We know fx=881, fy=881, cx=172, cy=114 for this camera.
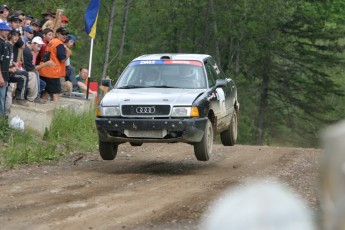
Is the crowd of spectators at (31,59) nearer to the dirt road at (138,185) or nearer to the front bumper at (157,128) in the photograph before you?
the dirt road at (138,185)

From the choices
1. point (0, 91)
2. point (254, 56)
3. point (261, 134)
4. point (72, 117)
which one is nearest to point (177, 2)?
point (254, 56)

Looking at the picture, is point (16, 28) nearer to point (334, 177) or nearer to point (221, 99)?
point (221, 99)

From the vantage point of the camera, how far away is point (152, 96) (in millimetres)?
13398

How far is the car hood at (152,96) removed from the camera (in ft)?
43.4

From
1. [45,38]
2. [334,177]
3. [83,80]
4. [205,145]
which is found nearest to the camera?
[334,177]

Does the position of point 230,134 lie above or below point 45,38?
below

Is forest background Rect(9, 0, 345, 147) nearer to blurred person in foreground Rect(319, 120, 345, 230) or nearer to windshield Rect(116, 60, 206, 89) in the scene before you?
windshield Rect(116, 60, 206, 89)

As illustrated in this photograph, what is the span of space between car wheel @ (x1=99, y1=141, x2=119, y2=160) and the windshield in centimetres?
101

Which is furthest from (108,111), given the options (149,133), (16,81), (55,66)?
(55,66)

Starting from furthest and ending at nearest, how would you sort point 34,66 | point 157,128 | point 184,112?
point 34,66 < point 184,112 < point 157,128

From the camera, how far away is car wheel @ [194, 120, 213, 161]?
13609 millimetres

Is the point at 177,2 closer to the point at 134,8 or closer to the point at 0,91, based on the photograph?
the point at 134,8

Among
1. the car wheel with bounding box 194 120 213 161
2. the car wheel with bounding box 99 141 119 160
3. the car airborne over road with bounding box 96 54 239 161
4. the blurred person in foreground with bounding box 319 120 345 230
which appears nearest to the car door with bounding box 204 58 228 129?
the car airborne over road with bounding box 96 54 239 161

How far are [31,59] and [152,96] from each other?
4.18 meters
